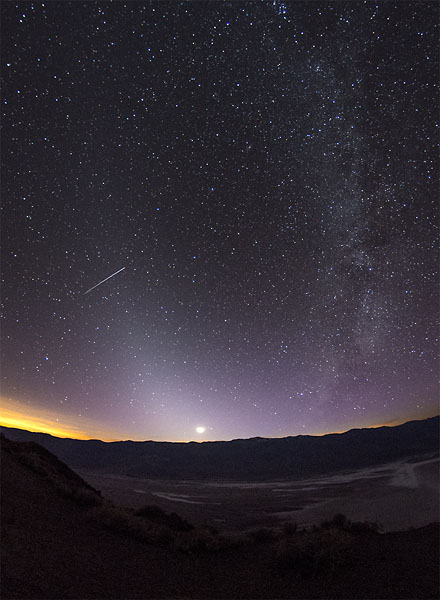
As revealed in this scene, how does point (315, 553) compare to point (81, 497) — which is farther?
point (81, 497)

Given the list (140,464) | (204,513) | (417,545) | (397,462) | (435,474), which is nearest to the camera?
(417,545)

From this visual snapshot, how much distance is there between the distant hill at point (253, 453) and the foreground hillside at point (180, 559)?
57.5 metres

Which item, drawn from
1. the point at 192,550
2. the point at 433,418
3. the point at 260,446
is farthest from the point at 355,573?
the point at 433,418

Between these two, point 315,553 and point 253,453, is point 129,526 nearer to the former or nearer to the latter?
point 315,553

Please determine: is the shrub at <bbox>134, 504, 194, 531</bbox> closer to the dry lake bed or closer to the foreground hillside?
the foreground hillside

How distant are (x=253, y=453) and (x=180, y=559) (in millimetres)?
82611

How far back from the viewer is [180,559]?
6.78 metres

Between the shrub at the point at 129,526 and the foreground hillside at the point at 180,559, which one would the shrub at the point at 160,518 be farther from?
the shrub at the point at 129,526

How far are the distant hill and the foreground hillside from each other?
189 ft

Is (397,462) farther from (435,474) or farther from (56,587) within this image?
(56,587)

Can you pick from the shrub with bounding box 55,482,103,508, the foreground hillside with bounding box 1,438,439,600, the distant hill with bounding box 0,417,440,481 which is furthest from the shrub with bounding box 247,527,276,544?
the distant hill with bounding box 0,417,440,481

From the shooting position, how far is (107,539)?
280 inches

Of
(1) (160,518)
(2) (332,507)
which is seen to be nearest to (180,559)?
(1) (160,518)

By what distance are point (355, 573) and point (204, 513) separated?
2013 cm
